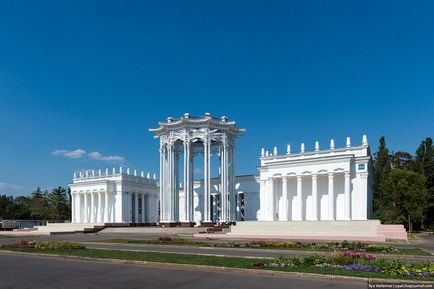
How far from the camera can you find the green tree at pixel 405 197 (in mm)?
64688

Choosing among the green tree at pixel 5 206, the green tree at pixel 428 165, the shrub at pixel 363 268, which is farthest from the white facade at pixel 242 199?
the green tree at pixel 5 206

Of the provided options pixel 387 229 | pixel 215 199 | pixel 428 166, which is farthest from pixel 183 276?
pixel 428 166

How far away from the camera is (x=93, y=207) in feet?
275

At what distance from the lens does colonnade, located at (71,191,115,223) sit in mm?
81125

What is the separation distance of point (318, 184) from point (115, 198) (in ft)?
138

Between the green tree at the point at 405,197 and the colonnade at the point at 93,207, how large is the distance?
5064cm

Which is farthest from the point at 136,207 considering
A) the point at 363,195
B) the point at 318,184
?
the point at 363,195

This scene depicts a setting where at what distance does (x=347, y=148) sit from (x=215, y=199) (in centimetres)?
2771

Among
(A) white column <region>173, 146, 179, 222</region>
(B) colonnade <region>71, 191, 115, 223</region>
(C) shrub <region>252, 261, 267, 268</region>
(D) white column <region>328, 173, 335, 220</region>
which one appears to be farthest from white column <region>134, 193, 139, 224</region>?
(C) shrub <region>252, 261, 267, 268</region>

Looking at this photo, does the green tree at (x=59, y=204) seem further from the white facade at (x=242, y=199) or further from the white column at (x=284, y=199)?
the white column at (x=284, y=199)

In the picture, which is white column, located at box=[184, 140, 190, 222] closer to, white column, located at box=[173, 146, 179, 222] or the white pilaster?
white column, located at box=[173, 146, 179, 222]

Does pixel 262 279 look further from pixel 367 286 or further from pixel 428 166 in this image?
Result: pixel 428 166

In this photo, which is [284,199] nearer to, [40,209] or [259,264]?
[259,264]

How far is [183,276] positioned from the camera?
1666 cm
